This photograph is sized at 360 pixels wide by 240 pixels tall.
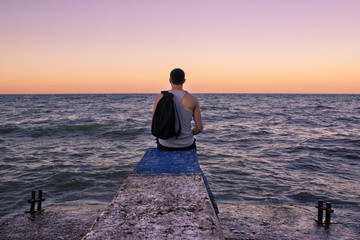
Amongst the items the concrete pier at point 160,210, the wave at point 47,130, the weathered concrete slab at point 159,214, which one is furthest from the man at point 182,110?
the wave at point 47,130

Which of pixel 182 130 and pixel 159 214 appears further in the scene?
pixel 182 130

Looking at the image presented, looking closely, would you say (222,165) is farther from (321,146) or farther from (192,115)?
(321,146)

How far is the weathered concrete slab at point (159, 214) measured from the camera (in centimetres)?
149

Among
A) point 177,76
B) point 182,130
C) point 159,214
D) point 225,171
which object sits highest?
point 177,76

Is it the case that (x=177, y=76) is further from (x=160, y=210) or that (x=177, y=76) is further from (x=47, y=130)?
(x=47, y=130)

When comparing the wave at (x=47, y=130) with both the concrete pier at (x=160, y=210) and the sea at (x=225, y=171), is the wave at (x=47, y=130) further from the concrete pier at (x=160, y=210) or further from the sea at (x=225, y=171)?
the concrete pier at (x=160, y=210)

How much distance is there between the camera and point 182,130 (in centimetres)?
351

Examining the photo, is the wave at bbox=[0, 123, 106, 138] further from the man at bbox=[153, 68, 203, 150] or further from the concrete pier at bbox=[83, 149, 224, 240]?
the concrete pier at bbox=[83, 149, 224, 240]

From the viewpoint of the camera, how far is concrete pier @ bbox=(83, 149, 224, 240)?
1.50 m

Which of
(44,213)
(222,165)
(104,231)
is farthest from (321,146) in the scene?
(104,231)

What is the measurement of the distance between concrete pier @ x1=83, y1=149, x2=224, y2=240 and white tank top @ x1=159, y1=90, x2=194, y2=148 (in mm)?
908

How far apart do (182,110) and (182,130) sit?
0.28m

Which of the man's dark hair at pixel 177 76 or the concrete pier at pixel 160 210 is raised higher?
the man's dark hair at pixel 177 76

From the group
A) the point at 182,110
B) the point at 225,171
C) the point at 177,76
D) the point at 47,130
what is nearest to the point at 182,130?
the point at 182,110
